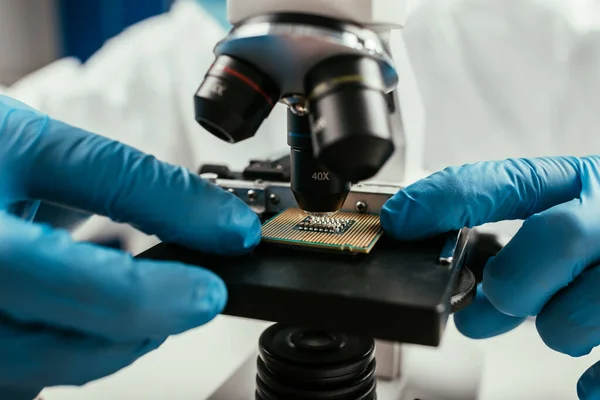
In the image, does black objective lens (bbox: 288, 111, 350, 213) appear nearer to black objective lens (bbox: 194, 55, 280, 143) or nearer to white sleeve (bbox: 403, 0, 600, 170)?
black objective lens (bbox: 194, 55, 280, 143)

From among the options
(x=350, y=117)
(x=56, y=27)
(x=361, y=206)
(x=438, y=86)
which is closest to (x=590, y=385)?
(x=361, y=206)

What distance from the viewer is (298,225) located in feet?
2.60

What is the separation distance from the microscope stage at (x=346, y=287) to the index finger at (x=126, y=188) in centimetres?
4

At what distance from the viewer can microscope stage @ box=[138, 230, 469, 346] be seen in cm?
53

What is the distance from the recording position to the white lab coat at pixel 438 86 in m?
1.24

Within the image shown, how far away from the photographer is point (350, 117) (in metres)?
0.52

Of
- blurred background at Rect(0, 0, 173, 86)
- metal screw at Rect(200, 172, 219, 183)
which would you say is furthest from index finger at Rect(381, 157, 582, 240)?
blurred background at Rect(0, 0, 173, 86)

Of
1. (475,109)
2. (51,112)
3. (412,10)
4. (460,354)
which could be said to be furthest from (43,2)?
(460,354)

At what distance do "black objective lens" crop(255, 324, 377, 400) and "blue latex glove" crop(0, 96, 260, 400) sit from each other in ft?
0.41

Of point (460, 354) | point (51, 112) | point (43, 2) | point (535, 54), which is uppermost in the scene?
point (535, 54)

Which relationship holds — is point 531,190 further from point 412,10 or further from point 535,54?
point 412,10

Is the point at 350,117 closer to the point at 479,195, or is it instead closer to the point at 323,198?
the point at 323,198

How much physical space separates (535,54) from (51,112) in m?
1.26

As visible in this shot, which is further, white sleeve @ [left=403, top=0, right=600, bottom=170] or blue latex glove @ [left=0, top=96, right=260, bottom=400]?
white sleeve @ [left=403, top=0, right=600, bottom=170]
